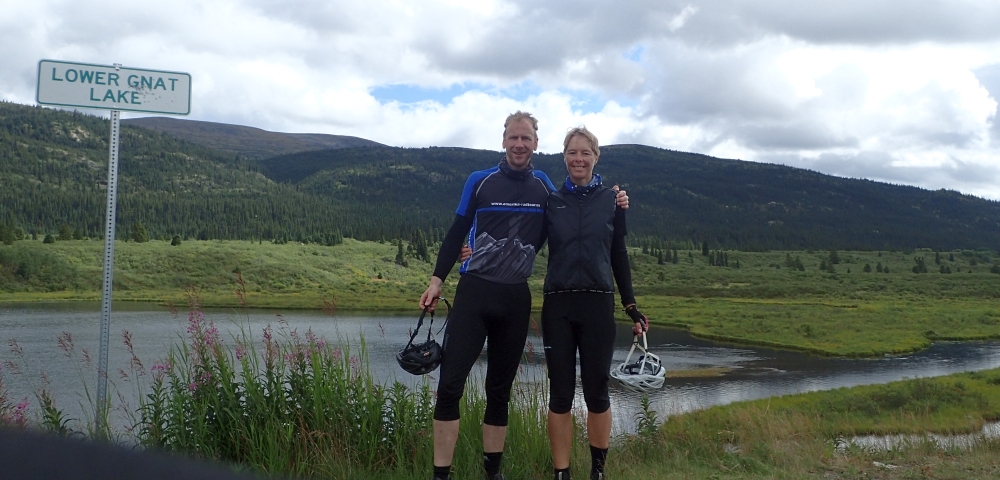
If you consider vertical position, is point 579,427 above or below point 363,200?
below

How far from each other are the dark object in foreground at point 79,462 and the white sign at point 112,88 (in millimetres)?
4591

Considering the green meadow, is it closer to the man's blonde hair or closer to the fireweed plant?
the fireweed plant

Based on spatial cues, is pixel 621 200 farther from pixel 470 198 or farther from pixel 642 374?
pixel 642 374

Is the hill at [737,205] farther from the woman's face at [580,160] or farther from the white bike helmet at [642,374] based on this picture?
the woman's face at [580,160]

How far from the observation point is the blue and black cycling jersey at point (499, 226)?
14.6ft

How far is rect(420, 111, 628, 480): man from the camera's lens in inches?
175

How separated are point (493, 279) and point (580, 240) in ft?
1.90

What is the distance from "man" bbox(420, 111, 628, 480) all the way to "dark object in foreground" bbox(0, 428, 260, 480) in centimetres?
365

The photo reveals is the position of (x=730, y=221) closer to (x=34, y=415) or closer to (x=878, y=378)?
(x=878, y=378)

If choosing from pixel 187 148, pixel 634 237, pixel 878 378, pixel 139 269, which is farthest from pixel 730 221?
pixel 878 378

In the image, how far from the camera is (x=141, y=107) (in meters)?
4.86

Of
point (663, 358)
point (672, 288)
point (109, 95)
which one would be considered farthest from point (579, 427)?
point (672, 288)

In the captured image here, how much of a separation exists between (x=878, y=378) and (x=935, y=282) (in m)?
58.5

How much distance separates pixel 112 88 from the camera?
15.9ft
